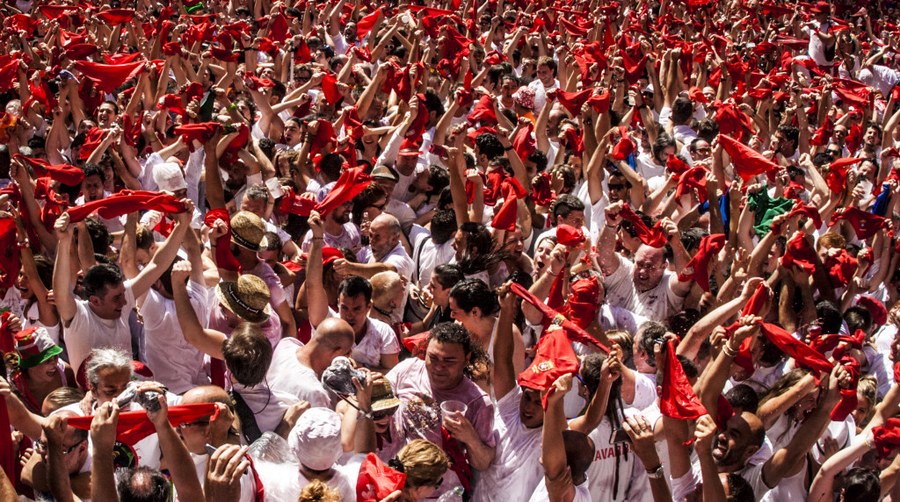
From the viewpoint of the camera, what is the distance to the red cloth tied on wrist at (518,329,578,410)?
4047 millimetres

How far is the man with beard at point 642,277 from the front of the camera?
6184 mm

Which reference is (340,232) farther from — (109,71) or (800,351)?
(109,71)

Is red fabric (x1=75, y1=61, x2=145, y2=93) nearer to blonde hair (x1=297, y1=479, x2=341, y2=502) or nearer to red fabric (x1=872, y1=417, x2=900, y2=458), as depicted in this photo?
blonde hair (x1=297, y1=479, x2=341, y2=502)

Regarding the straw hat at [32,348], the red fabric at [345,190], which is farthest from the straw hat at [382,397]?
the red fabric at [345,190]

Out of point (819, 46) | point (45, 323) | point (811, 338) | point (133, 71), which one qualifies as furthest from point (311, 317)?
point (819, 46)

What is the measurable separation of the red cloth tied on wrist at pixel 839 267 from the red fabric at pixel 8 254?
515 centimetres

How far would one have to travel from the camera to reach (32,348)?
452cm

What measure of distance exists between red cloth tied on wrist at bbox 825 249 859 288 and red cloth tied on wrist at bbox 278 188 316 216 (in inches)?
143

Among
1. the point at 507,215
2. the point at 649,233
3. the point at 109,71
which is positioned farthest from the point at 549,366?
the point at 109,71

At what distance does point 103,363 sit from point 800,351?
11.0 ft

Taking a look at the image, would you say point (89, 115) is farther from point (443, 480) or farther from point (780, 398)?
point (780, 398)

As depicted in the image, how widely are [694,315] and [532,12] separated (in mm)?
8557

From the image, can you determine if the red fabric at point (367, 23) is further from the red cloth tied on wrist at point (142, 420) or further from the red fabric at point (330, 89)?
the red cloth tied on wrist at point (142, 420)

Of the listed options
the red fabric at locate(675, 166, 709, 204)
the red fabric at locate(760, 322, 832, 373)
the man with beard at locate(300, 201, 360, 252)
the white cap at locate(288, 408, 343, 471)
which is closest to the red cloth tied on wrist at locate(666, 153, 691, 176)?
the red fabric at locate(675, 166, 709, 204)
